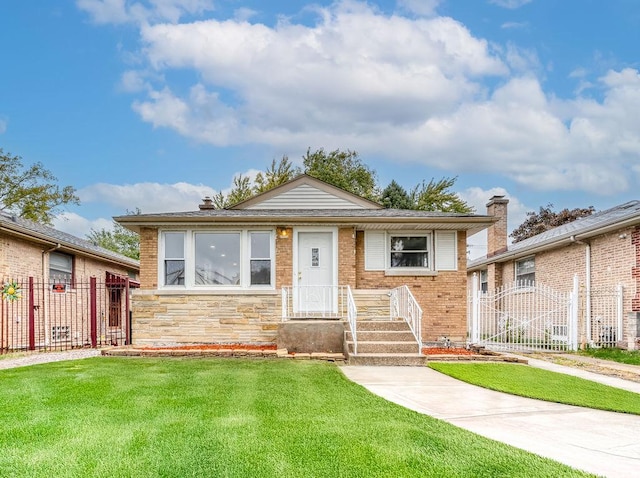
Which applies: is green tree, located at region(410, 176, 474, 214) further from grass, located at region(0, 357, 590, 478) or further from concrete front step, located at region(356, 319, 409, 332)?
grass, located at region(0, 357, 590, 478)

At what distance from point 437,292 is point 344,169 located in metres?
24.5

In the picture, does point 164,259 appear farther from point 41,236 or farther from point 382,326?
point 382,326

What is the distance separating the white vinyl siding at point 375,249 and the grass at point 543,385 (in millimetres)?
3855

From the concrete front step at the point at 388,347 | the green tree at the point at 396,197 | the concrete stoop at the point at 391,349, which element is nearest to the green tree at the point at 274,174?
the green tree at the point at 396,197

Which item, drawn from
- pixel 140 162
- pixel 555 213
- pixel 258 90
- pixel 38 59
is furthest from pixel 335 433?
pixel 555 213

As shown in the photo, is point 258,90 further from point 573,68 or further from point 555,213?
point 555,213

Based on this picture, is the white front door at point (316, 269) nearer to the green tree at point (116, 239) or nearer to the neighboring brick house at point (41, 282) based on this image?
the neighboring brick house at point (41, 282)

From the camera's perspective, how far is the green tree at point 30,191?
26.7 meters

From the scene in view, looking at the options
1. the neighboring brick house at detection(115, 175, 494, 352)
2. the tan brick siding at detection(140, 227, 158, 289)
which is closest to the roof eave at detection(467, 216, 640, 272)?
the neighboring brick house at detection(115, 175, 494, 352)

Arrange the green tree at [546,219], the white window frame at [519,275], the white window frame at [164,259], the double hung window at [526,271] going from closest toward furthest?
the white window frame at [164,259]
the white window frame at [519,275]
the double hung window at [526,271]
the green tree at [546,219]

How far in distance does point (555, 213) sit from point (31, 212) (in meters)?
33.7

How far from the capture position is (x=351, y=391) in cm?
641

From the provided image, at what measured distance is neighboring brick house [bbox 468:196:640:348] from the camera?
38.2ft

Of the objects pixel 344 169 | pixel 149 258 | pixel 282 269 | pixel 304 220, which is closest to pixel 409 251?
pixel 304 220
